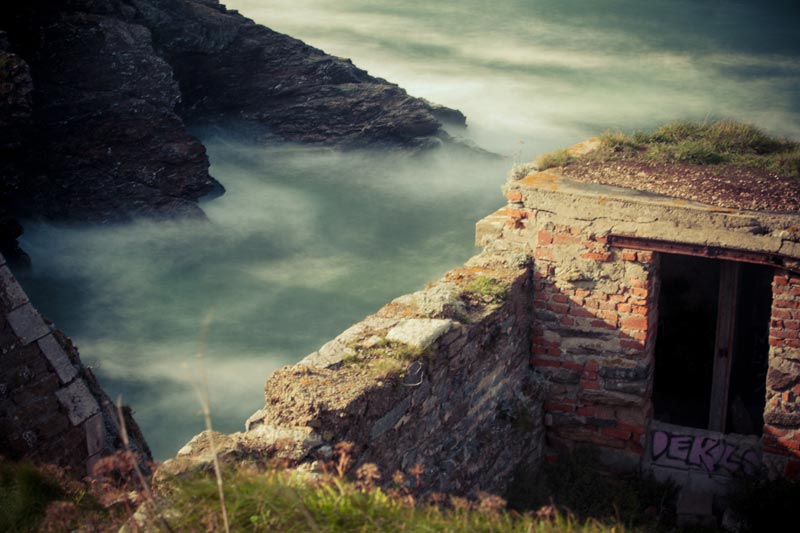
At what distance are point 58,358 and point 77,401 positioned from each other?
284mm

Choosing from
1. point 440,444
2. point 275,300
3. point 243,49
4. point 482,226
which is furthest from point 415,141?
point 440,444

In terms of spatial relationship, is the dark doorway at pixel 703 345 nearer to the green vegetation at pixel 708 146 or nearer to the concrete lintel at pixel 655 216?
the green vegetation at pixel 708 146

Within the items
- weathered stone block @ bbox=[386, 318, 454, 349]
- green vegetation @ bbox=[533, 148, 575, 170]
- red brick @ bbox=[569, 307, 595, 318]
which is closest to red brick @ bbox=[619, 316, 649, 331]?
red brick @ bbox=[569, 307, 595, 318]

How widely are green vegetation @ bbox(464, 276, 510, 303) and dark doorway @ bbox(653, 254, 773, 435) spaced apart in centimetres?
256

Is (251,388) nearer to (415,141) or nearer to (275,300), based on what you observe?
(275,300)

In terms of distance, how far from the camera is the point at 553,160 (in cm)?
670

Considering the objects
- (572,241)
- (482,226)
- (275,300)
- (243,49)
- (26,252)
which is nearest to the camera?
(572,241)

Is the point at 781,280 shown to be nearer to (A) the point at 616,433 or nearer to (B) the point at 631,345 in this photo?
(B) the point at 631,345

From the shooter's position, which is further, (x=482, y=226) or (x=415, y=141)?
(x=415, y=141)

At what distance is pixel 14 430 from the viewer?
4.51 m

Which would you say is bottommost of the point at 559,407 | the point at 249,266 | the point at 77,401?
the point at 249,266

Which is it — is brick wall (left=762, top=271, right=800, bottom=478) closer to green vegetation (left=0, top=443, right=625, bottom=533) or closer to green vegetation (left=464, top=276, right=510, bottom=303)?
green vegetation (left=464, top=276, right=510, bottom=303)

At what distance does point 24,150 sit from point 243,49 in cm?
557

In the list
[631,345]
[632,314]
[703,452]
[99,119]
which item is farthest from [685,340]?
[99,119]
